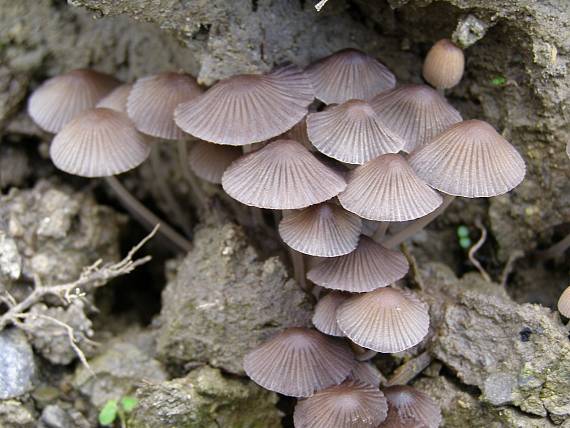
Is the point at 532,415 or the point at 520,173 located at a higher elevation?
the point at 520,173

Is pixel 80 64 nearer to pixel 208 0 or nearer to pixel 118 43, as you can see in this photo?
pixel 118 43

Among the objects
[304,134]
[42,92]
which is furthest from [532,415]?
[42,92]

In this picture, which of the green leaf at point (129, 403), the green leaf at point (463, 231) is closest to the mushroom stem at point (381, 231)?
the green leaf at point (463, 231)

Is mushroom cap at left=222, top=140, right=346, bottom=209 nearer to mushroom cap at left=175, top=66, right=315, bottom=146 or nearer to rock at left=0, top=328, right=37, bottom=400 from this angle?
mushroom cap at left=175, top=66, right=315, bottom=146

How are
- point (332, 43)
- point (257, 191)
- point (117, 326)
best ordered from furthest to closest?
point (117, 326) → point (332, 43) → point (257, 191)

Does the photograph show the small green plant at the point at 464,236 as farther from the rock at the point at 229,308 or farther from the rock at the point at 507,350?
the rock at the point at 229,308

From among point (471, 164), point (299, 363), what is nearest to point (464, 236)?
point (471, 164)


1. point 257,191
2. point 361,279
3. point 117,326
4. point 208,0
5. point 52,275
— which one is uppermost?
point 208,0
